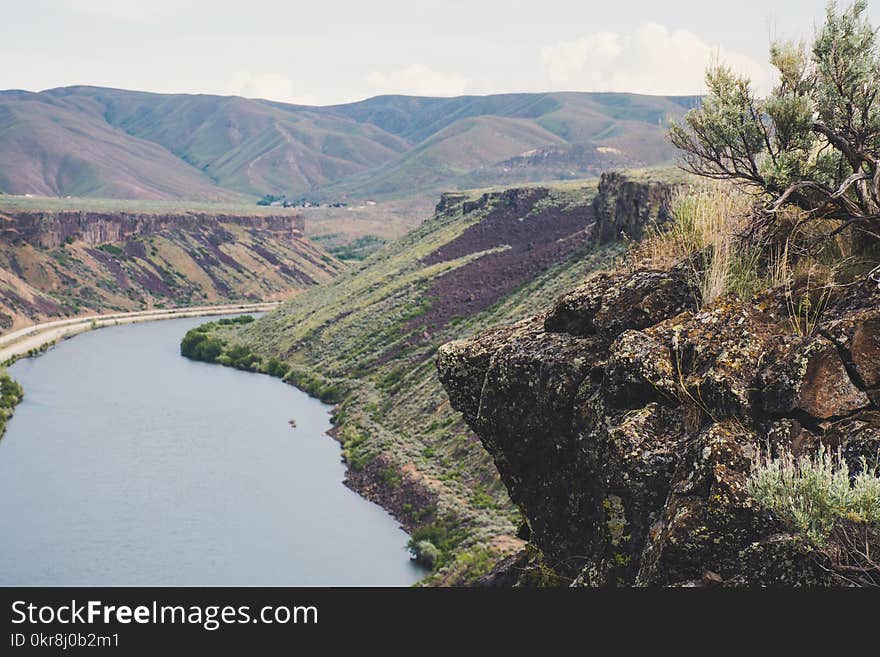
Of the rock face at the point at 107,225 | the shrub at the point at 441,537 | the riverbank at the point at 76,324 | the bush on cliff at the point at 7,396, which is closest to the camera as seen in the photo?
the shrub at the point at 441,537

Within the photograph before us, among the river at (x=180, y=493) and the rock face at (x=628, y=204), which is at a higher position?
the rock face at (x=628, y=204)

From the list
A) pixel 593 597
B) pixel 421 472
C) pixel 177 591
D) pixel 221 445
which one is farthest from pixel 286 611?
pixel 221 445

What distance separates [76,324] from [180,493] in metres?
69.2

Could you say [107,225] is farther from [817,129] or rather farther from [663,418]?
[663,418]

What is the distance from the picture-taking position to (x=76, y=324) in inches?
4250

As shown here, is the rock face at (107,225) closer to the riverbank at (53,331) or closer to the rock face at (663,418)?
the riverbank at (53,331)

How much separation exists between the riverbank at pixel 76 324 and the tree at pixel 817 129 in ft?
259

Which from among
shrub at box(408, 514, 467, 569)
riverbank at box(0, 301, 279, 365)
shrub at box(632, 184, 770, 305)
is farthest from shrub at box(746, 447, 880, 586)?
riverbank at box(0, 301, 279, 365)

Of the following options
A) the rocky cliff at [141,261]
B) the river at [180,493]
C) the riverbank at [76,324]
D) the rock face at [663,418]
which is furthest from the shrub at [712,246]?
the rocky cliff at [141,261]

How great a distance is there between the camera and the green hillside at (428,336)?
41375 millimetres

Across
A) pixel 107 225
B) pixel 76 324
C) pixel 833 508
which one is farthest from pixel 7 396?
pixel 107 225

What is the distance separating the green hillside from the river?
2.13 m

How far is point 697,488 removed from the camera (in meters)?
7.20

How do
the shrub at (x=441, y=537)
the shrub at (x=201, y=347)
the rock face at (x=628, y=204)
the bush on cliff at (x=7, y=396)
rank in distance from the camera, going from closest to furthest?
1. the shrub at (x=441, y=537)
2. the rock face at (x=628, y=204)
3. the bush on cliff at (x=7, y=396)
4. the shrub at (x=201, y=347)
